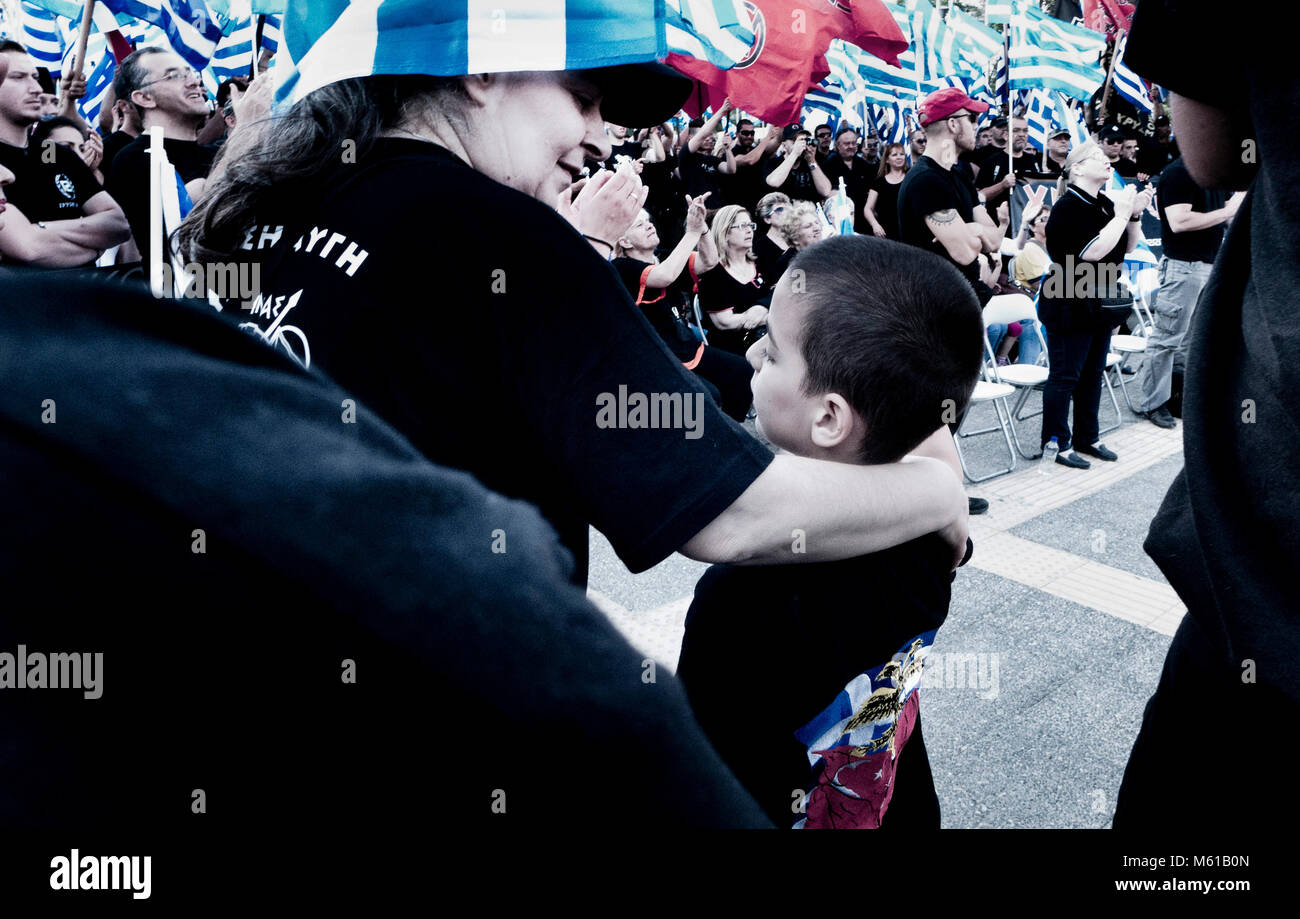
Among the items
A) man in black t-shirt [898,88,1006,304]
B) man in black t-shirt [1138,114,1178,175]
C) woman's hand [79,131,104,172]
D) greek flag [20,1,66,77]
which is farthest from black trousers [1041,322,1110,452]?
man in black t-shirt [1138,114,1178,175]

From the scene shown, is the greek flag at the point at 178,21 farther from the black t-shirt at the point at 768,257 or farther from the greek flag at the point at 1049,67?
the greek flag at the point at 1049,67

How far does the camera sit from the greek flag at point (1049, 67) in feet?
34.5

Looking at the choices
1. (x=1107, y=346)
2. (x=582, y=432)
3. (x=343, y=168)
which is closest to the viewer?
(x=582, y=432)

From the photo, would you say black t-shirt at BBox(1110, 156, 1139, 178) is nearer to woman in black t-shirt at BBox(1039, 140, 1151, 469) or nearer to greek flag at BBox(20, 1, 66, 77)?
woman in black t-shirt at BBox(1039, 140, 1151, 469)

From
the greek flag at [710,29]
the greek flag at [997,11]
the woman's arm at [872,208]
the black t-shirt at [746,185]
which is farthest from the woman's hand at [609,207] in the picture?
the greek flag at [997,11]

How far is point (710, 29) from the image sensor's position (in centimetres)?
534

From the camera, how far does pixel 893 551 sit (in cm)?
135

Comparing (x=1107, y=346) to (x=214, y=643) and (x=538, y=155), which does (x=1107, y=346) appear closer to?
(x=538, y=155)

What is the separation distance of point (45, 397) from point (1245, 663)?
44.0 inches

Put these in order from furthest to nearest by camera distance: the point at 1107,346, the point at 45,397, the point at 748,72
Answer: the point at 748,72
the point at 1107,346
the point at 45,397

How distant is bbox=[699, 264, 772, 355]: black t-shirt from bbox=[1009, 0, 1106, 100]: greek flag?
18.3 feet

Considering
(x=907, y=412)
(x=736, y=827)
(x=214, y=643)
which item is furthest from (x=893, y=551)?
(x=214, y=643)

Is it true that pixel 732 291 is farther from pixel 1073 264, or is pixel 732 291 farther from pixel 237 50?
pixel 237 50

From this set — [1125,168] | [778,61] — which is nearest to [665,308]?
[778,61]
